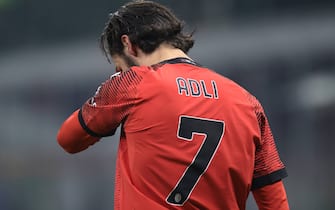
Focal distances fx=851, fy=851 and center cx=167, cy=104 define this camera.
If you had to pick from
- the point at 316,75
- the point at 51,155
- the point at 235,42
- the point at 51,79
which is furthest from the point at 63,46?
the point at 316,75

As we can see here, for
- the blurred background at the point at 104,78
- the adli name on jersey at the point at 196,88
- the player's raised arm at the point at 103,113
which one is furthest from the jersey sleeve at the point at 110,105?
the blurred background at the point at 104,78

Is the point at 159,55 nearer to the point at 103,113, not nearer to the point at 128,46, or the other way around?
the point at 128,46

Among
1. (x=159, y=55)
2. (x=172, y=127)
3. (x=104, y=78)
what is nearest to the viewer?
(x=172, y=127)

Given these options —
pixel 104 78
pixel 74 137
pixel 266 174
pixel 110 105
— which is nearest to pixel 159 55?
pixel 110 105

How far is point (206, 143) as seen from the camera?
215 cm

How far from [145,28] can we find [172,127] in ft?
0.93

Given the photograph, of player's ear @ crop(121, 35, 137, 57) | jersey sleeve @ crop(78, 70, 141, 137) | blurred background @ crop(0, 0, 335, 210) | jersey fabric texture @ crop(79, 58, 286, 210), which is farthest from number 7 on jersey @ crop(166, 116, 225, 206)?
blurred background @ crop(0, 0, 335, 210)

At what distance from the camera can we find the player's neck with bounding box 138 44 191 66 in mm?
2250

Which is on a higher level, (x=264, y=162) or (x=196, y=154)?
(x=196, y=154)

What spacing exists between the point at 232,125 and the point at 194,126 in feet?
0.35

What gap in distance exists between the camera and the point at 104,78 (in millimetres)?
5680

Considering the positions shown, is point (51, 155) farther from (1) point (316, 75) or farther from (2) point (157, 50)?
(2) point (157, 50)

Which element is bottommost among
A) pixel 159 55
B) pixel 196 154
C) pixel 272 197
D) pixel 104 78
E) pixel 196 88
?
pixel 272 197

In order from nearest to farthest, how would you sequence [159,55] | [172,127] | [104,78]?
[172,127] < [159,55] < [104,78]
